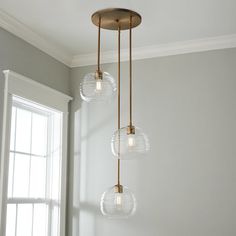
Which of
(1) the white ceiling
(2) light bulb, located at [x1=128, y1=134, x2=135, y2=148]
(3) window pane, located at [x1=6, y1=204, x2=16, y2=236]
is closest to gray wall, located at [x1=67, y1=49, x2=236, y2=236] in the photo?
(1) the white ceiling

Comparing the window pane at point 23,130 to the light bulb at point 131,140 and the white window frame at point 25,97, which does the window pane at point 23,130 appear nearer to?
the white window frame at point 25,97

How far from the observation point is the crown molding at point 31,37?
312 centimetres

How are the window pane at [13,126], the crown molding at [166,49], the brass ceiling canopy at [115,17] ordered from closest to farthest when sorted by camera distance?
the brass ceiling canopy at [115,17] < the window pane at [13,126] < the crown molding at [166,49]

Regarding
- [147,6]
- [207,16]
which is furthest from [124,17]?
[207,16]

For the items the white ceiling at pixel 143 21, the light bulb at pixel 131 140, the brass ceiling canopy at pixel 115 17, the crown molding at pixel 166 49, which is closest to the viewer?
the light bulb at pixel 131 140

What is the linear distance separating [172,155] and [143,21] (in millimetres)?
1108

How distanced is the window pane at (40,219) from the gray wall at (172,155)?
0.24 m

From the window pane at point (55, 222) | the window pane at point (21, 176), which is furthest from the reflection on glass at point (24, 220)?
the window pane at point (55, 222)

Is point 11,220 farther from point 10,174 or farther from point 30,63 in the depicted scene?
point 30,63

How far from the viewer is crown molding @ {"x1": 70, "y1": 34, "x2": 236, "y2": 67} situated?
3500 millimetres

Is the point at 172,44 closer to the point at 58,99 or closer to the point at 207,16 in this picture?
the point at 207,16

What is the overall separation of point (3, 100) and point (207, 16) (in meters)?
1.58

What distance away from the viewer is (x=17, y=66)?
3273 mm

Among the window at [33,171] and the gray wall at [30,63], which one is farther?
the window at [33,171]
